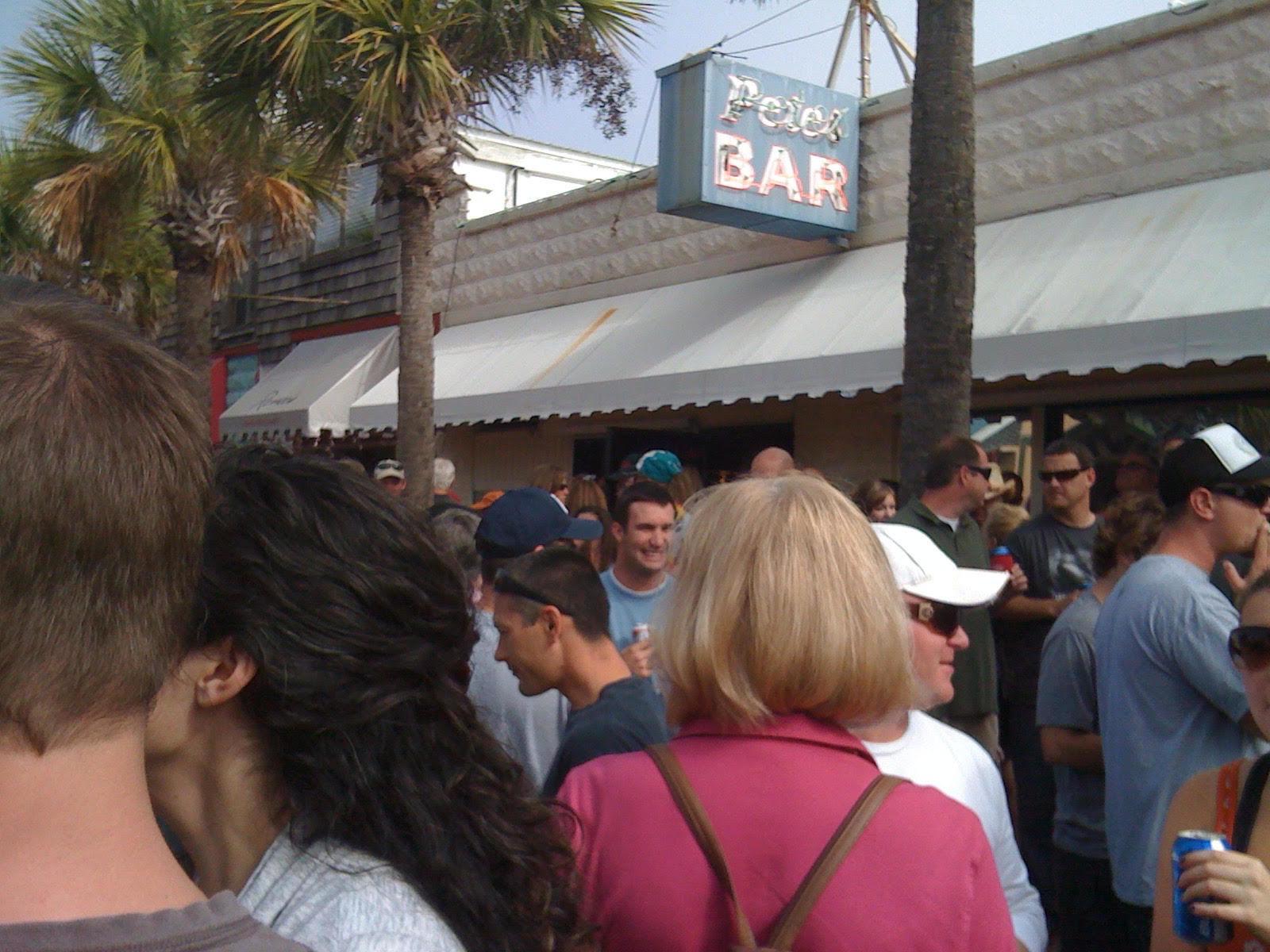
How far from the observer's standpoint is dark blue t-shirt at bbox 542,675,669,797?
2.71m

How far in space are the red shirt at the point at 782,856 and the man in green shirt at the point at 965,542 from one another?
3.33m

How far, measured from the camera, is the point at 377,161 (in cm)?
1071

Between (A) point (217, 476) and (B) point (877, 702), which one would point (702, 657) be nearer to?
(B) point (877, 702)

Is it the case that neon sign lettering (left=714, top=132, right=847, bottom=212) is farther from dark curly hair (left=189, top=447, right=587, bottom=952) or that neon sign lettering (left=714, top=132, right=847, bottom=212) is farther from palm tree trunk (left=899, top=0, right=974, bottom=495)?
dark curly hair (left=189, top=447, right=587, bottom=952)

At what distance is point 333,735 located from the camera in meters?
1.50

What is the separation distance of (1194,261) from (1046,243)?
1400mm

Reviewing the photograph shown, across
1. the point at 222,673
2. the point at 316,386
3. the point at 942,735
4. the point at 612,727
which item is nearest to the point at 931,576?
the point at 942,735

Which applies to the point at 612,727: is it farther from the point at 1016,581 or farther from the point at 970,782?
the point at 1016,581

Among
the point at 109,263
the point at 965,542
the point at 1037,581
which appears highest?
the point at 109,263

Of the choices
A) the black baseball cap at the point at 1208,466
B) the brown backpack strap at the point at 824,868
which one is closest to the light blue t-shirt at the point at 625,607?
the black baseball cap at the point at 1208,466

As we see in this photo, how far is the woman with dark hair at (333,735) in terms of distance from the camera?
1.44 metres

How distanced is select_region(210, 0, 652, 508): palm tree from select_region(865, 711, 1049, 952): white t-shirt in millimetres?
7872

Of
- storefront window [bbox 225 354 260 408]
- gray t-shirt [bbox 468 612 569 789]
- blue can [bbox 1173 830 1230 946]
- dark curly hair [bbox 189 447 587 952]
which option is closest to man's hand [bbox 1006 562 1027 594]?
gray t-shirt [bbox 468 612 569 789]

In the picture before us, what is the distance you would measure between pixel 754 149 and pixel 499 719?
739cm
